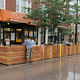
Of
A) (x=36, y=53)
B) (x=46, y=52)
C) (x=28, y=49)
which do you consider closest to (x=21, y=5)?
(x=46, y=52)

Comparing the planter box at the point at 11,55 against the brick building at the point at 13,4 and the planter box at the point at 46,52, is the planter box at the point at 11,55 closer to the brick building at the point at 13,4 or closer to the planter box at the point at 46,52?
the planter box at the point at 46,52

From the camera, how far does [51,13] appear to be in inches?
440

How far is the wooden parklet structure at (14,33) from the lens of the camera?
8.16 meters

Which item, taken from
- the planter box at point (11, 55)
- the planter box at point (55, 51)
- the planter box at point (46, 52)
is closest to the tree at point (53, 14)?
the planter box at point (55, 51)

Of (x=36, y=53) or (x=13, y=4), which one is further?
(x=13, y=4)

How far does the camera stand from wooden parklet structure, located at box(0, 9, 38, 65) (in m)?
8.16

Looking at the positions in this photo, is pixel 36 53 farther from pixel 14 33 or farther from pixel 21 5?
pixel 21 5

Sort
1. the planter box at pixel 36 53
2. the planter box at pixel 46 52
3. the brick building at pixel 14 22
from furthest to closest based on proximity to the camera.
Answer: the brick building at pixel 14 22 < the planter box at pixel 46 52 < the planter box at pixel 36 53

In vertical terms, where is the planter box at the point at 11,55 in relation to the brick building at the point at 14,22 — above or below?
below

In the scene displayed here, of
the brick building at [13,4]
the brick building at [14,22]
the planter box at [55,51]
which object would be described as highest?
the brick building at [13,4]

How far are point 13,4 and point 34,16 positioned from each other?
5.39 meters

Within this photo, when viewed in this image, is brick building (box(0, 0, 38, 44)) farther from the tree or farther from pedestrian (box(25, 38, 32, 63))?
pedestrian (box(25, 38, 32, 63))

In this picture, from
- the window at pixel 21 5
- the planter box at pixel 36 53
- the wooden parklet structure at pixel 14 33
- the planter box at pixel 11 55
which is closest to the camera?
the planter box at pixel 11 55

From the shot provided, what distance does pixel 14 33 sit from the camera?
1738 cm
